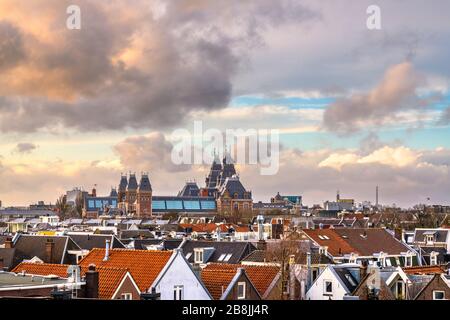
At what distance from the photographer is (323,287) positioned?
15.6 metres

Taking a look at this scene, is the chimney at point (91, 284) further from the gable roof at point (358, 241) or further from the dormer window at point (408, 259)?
the dormer window at point (408, 259)

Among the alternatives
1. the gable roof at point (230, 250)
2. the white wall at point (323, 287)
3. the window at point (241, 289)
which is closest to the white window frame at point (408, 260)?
the gable roof at point (230, 250)

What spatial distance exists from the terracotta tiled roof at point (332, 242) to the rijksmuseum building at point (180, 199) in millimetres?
57905

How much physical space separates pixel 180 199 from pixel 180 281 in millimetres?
84208

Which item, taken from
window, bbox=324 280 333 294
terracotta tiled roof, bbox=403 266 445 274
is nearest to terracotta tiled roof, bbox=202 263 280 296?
window, bbox=324 280 333 294

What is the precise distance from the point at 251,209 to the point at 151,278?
251 ft

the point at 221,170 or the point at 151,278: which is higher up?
the point at 221,170

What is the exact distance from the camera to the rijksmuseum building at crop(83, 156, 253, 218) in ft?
284

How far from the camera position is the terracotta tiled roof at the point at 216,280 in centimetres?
1320

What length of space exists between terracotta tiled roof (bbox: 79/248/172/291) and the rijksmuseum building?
7085 centimetres

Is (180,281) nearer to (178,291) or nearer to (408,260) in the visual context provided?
(178,291)
